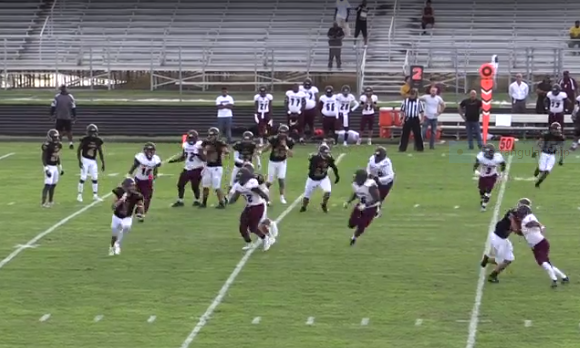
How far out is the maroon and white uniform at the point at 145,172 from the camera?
22188 millimetres

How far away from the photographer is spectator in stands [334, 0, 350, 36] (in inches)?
1666

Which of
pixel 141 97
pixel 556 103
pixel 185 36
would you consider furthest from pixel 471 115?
pixel 185 36

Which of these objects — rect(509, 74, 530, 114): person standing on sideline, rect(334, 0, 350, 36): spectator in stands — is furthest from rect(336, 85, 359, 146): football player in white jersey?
rect(334, 0, 350, 36): spectator in stands

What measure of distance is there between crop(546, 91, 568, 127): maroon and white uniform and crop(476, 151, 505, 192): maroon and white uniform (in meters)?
9.19

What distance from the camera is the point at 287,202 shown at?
24438 millimetres

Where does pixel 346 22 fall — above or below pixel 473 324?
above

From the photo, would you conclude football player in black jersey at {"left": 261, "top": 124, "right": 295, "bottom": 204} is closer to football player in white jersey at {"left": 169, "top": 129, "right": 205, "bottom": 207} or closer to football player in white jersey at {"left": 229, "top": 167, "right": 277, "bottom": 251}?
football player in white jersey at {"left": 169, "top": 129, "right": 205, "bottom": 207}

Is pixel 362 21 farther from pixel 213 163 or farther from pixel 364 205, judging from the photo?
pixel 364 205

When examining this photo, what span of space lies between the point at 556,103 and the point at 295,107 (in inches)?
249

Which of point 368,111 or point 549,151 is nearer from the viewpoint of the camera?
point 549,151

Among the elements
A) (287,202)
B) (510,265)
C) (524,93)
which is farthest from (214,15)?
(510,265)

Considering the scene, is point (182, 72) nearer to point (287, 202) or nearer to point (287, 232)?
point (287, 202)

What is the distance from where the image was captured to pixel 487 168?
23000 mm

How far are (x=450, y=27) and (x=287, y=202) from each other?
2018 centimetres
